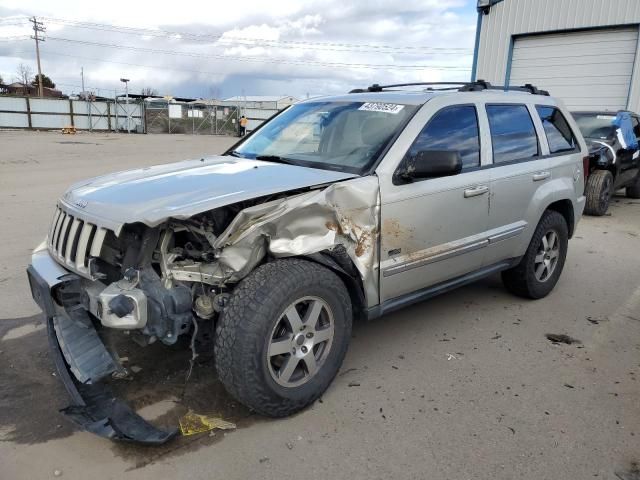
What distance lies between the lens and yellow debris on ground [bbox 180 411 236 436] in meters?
2.87

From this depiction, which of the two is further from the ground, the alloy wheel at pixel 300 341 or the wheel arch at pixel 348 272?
the wheel arch at pixel 348 272

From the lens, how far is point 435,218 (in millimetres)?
3590

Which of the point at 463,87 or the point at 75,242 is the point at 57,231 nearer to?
the point at 75,242

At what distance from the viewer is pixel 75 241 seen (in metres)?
2.96

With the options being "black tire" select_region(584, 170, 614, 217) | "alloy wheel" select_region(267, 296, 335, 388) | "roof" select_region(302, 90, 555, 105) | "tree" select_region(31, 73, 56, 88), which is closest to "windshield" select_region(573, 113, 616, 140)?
"black tire" select_region(584, 170, 614, 217)

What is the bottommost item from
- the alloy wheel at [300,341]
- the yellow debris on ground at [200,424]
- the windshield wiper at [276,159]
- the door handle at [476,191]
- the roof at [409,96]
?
the yellow debris on ground at [200,424]

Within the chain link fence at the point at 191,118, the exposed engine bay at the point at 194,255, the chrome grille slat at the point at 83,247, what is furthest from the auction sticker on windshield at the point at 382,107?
the chain link fence at the point at 191,118

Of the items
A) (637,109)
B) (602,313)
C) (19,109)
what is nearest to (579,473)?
(602,313)

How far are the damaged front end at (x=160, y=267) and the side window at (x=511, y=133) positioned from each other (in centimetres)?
157

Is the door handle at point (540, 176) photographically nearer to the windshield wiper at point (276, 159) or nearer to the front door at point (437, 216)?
the front door at point (437, 216)

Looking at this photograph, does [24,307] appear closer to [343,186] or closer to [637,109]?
[343,186]

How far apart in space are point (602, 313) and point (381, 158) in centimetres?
276

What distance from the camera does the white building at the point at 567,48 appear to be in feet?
43.5

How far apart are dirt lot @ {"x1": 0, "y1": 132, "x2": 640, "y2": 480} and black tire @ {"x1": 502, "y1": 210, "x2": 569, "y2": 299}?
0.16 m
